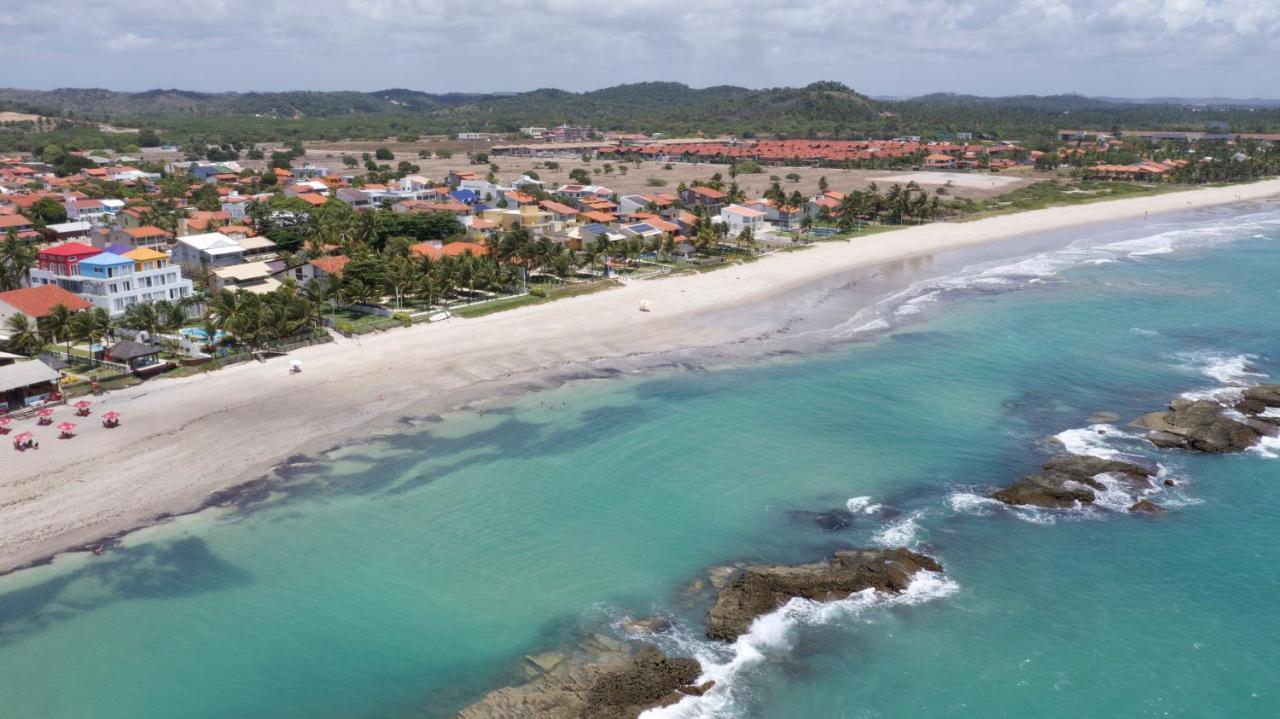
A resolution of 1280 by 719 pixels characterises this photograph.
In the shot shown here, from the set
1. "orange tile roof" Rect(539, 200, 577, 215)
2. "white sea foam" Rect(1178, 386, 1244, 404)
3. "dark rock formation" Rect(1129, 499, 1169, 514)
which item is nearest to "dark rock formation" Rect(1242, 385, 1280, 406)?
"white sea foam" Rect(1178, 386, 1244, 404)

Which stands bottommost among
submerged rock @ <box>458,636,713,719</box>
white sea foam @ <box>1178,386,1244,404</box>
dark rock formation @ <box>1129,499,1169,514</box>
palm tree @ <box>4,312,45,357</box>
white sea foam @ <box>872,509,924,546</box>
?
submerged rock @ <box>458,636,713,719</box>

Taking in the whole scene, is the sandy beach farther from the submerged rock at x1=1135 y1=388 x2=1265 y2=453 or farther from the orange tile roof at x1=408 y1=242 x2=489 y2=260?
the submerged rock at x1=1135 y1=388 x2=1265 y2=453

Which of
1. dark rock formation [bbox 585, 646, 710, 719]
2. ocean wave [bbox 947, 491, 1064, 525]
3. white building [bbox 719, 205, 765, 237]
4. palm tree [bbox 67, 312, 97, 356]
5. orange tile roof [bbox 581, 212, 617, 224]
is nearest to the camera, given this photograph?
dark rock formation [bbox 585, 646, 710, 719]

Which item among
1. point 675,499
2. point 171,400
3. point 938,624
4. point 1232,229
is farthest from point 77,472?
point 1232,229

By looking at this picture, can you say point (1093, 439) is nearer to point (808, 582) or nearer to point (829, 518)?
point (829, 518)

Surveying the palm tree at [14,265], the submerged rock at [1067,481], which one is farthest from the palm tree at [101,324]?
the submerged rock at [1067,481]

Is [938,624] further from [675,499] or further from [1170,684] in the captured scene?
[675,499]
